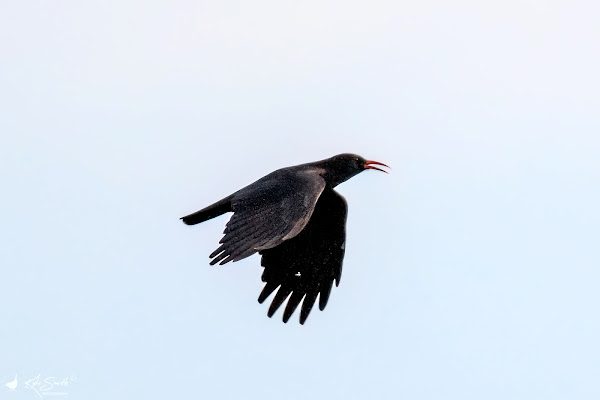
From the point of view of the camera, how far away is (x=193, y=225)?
14984 mm

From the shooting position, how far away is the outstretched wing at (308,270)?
15078 millimetres

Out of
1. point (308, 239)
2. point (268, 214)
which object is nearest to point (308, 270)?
point (308, 239)

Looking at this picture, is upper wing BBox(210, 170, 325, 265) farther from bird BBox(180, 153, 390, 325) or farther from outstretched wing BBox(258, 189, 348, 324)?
outstretched wing BBox(258, 189, 348, 324)

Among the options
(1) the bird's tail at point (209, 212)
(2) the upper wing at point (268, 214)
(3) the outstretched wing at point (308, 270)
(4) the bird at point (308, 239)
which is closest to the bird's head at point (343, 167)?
(4) the bird at point (308, 239)

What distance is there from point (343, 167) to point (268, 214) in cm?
238

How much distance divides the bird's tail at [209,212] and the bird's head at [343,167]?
50.3 inches

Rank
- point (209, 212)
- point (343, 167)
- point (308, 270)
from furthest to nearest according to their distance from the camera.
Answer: point (343, 167)
point (308, 270)
point (209, 212)

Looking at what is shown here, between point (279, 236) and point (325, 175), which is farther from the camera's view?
point (325, 175)

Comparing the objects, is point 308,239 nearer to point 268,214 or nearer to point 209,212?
point 209,212

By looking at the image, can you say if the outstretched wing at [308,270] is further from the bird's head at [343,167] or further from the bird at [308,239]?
the bird's head at [343,167]

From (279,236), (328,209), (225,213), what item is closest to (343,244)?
(328,209)

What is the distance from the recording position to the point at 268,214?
522 inches

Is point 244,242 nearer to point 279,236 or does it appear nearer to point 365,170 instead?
point 279,236

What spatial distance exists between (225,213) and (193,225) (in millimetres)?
406
